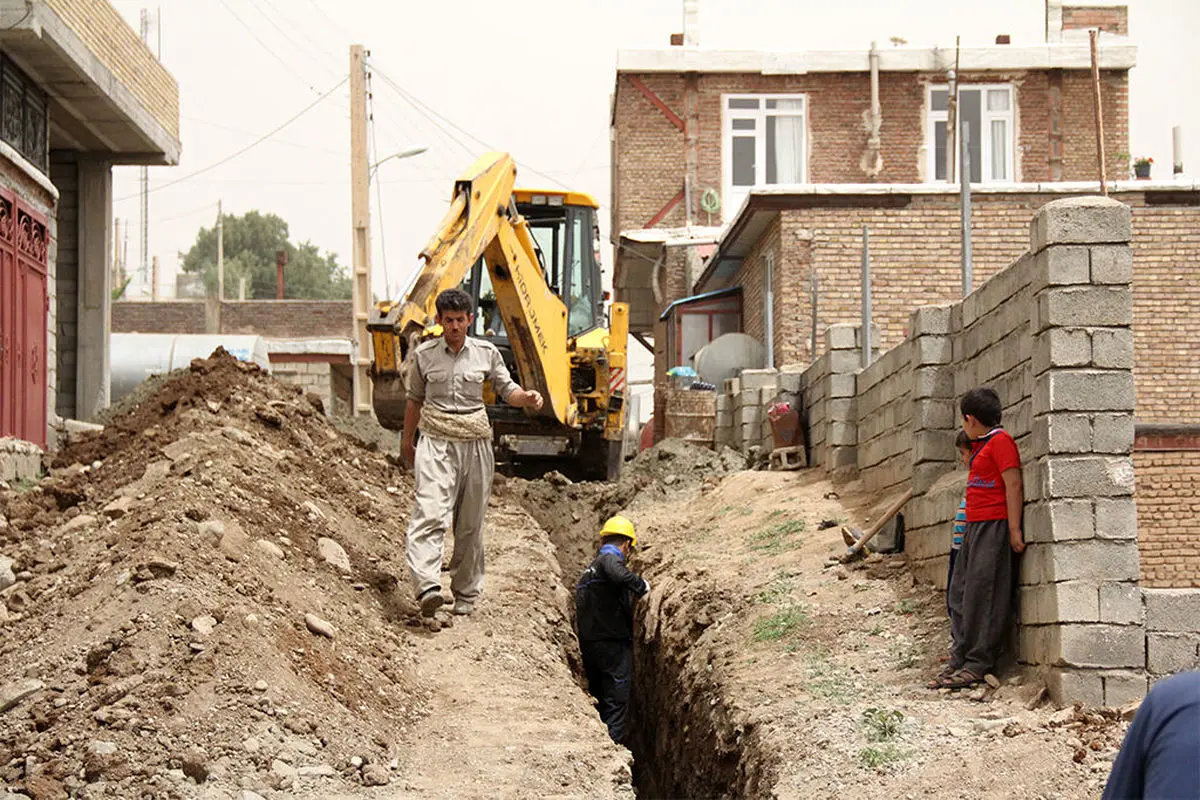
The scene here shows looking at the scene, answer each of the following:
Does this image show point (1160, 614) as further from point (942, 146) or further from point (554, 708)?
point (942, 146)

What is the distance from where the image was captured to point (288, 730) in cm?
642

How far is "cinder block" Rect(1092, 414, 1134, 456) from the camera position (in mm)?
7422

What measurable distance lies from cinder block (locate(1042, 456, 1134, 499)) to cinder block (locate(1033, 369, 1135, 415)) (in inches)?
10.4

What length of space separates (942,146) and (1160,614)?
2433cm

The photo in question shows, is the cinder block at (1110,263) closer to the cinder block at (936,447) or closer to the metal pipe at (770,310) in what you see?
the cinder block at (936,447)

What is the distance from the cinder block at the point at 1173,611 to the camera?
23.7 ft

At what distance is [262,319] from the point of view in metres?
43.7

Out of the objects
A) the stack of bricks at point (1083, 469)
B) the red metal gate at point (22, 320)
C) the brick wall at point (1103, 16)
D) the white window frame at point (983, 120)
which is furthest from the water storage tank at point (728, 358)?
the stack of bricks at point (1083, 469)

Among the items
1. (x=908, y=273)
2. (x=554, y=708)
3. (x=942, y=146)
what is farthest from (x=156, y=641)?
(x=942, y=146)

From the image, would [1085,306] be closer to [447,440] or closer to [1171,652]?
[1171,652]

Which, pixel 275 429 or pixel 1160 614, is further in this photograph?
pixel 275 429

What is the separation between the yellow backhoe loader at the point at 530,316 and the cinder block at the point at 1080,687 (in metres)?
5.32

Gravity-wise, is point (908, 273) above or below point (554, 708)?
above

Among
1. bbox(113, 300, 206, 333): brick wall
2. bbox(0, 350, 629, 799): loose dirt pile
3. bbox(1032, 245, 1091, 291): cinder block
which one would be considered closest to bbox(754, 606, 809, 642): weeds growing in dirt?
bbox(0, 350, 629, 799): loose dirt pile
